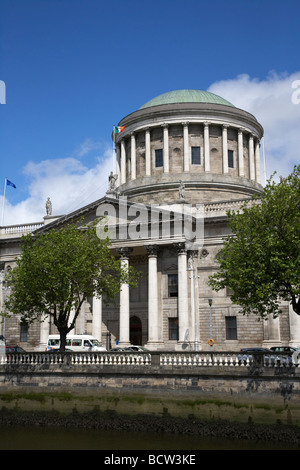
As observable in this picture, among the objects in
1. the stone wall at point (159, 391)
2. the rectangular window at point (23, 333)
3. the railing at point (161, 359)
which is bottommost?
the stone wall at point (159, 391)

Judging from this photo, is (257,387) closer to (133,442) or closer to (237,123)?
(133,442)

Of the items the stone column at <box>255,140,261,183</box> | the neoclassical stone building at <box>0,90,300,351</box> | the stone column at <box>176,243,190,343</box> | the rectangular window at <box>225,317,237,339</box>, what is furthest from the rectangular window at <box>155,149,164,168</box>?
the rectangular window at <box>225,317,237,339</box>

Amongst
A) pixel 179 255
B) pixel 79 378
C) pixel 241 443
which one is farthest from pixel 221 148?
pixel 241 443

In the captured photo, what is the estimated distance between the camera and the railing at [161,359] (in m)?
24.3

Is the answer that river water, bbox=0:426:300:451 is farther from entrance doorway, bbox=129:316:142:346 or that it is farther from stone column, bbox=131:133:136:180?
stone column, bbox=131:133:136:180

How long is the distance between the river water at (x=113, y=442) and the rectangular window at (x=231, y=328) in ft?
64.7

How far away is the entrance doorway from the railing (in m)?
19.5

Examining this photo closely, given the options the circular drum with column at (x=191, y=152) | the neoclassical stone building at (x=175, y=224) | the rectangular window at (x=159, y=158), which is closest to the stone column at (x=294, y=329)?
the neoclassical stone building at (x=175, y=224)

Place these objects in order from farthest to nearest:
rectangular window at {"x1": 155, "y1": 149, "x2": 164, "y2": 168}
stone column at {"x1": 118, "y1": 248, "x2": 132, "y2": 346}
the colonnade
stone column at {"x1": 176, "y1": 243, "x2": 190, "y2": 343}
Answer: rectangular window at {"x1": 155, "y1": 149, "x2": 164, "y2": 168}, the colonnade, stone column at {"x1": 118, "y1": 248, "x2": 132, "y2": 346}, stone column at {"x1": 176, "y1": 243, "x2": 190, "y2": 343}

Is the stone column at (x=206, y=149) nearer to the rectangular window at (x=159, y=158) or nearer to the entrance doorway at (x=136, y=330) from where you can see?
the rectangular window at (x=159, y=158)

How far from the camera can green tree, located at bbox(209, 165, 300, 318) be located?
24875 millimetres

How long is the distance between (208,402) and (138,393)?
11.2 ft

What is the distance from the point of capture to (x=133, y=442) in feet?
74.8

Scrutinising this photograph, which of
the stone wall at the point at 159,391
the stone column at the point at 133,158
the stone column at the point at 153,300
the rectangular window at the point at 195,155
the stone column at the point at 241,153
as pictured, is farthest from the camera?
the stone column at the point at 133,158
